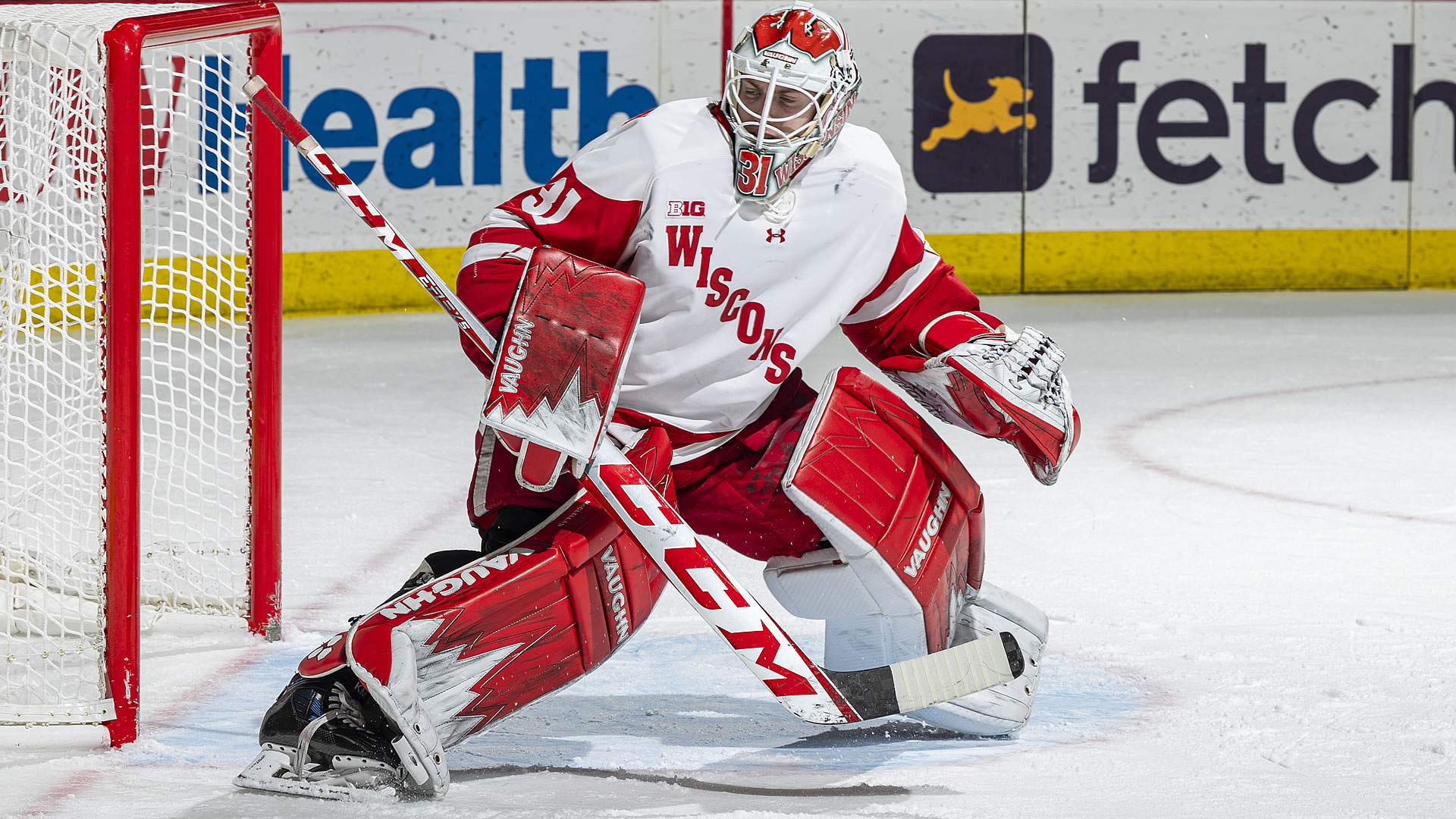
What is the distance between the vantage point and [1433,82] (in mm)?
7277

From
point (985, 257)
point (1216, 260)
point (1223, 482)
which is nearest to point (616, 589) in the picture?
point (1223, 482)

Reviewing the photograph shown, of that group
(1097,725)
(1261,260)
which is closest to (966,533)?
(1097,725)

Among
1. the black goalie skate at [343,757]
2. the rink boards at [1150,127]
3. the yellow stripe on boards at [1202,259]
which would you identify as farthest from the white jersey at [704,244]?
the yellow stripe on boards at [1202,259]

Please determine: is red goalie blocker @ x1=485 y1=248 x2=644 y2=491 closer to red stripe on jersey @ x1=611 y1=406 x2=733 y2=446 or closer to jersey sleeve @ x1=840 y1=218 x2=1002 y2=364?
red stripe on jersey @ x1=611 y1=406 x2=733 y2=446

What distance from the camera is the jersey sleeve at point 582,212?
2.20 meters

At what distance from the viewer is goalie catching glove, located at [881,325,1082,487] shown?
7.75 feet

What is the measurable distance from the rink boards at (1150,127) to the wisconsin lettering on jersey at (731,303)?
4621 mm

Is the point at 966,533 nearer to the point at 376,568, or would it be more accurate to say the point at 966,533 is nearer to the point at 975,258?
the point at 376,568

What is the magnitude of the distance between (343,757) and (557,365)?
513 mm

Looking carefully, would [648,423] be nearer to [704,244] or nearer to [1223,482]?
[704,244]

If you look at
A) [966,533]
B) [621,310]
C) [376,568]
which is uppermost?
[621,310]

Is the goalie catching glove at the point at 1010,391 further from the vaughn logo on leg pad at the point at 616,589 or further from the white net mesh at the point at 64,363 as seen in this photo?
the white net mesh at the point at 64,363

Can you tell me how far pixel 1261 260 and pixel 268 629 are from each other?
5462mm

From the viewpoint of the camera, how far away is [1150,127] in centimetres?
721
